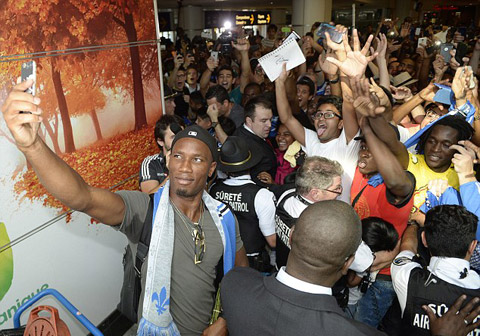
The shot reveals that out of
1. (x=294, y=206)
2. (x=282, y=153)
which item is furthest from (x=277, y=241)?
(x=282, y=153)

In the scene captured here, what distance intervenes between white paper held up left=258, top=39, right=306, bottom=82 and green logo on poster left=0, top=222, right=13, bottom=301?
8.43ft

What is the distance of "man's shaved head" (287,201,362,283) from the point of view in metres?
1.42

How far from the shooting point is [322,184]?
7.93ft

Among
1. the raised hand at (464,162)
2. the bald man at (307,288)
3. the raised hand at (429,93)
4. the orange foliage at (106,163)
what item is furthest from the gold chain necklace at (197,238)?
the raised hand at (429,93)

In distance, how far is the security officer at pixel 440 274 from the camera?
6.00 feet

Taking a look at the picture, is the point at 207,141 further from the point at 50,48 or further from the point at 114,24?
the point at 114,24

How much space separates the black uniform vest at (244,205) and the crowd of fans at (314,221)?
0.01m

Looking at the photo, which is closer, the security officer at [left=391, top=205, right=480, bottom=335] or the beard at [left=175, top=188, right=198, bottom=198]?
the security officer at [left=391, top=205, right=480, bottom=335]

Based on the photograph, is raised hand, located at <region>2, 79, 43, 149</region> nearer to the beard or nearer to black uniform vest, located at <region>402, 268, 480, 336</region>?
the beard

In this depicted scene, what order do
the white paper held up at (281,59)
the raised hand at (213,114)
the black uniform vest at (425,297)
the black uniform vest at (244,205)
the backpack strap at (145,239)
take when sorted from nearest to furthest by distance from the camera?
the black uniform vest at (425,297) → the backpack strap at (145,239) → the black uniform vest at (244,205) → the white paper held up at (281,59) → the raised hand at (213,114)

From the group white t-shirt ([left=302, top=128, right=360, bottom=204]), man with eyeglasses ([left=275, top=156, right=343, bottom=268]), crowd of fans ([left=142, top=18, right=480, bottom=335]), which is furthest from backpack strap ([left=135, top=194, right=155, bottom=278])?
white t-shirt ([left=302, top=128, right=360, bottom=204])

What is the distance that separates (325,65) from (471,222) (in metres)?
2.79

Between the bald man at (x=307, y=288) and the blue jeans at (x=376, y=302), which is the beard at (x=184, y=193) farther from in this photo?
the blue jeans at (x=376, y=302)

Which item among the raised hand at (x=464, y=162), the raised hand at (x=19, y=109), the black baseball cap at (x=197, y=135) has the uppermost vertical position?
the raised hand at (x=19, y=109)
